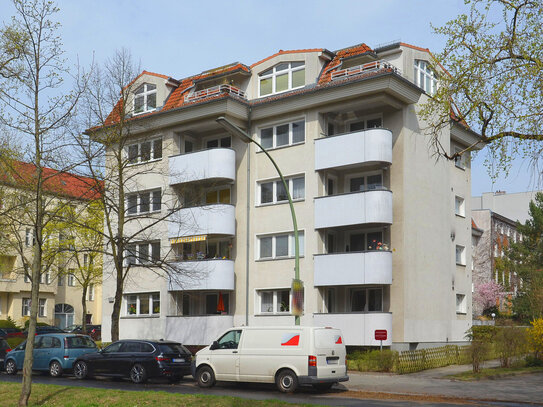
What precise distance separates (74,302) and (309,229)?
1812 inches

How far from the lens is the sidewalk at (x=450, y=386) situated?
1858 centimetres

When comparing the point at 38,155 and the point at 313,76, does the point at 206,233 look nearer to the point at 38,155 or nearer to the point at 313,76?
the point at 313,76

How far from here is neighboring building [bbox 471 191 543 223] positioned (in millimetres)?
81000

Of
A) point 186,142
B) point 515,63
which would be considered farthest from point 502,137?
point 186,142

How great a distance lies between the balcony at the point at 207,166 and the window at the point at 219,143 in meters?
1.45

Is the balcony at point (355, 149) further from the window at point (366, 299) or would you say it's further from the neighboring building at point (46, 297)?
the neighboring building at point (46, 297)

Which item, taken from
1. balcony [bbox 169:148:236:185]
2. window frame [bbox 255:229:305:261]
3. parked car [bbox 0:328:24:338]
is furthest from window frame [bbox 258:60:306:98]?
parked car [bbox 0:328:24:338]

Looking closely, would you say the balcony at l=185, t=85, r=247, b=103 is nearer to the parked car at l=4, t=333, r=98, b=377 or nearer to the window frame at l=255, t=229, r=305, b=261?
the window frame at l=255, t=229, r=305, b=261

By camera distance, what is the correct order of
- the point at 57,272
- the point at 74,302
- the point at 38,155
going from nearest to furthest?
Result: 1. the point at 38,155
2. the point at 57,272
3. the point at 74,302

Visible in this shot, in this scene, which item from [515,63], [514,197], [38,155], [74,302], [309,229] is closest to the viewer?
[515,63]

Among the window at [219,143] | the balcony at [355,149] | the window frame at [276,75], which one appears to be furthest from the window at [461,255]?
the window at [219,143]

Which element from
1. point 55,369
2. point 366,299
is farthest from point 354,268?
point 55,369

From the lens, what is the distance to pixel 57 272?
4894 cm

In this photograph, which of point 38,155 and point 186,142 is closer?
point 38,155
